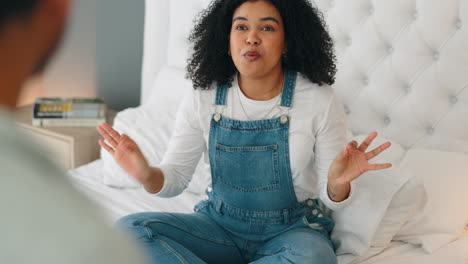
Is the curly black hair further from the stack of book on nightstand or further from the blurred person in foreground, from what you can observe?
the stack of book on nightstand

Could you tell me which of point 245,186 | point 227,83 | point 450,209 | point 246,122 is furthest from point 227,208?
point 450,209

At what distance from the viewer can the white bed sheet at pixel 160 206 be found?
1.54m

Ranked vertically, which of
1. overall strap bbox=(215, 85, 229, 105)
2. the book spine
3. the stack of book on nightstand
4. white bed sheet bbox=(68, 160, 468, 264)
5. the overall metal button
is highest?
overall strap bbox=(215, 85, 229, 105)

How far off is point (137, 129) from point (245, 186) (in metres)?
0.73

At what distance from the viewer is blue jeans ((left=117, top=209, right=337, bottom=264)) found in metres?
1.38

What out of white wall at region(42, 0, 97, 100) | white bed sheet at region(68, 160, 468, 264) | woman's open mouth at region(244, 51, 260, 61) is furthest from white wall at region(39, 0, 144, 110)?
woman's open mouth at region(244, 51, 260, 61)

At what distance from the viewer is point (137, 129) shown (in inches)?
83.4

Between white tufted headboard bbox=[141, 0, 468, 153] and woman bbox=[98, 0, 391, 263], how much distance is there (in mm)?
436

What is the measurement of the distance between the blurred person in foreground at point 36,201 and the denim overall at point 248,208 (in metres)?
0.97

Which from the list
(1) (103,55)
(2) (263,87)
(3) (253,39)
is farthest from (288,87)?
(1) (103,55)

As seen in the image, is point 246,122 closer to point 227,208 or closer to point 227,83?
point 227,83

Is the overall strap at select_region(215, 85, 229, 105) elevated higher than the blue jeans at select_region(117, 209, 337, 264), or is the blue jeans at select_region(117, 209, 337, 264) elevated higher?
the overall strap at select_region(215, 85, 229, 105)

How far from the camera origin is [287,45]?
5.02 ft

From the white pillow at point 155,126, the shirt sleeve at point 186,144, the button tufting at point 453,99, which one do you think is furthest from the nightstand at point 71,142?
the button tufting at point 453,99
